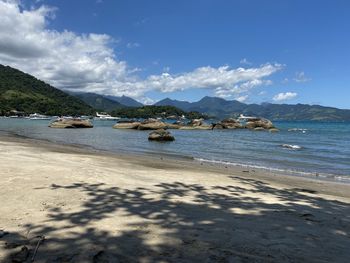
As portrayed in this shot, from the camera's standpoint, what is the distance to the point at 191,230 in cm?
568

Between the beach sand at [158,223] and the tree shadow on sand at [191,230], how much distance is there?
0.01 metres

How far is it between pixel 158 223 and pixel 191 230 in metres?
0.61

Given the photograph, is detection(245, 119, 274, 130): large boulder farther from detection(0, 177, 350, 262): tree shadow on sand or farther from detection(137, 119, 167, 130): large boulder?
detection(0, 177, 350, 262): tree shadow on sand

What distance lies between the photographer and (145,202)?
7.59 meters

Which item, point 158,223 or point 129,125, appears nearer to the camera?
point 158,223

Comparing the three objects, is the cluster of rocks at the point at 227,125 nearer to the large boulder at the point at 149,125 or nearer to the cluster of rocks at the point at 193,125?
the cluster of rocks at the point at 193,125

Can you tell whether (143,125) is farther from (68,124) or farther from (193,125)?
(193,125)

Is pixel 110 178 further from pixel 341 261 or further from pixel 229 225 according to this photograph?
pixel 341 261

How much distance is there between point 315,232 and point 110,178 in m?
6.09

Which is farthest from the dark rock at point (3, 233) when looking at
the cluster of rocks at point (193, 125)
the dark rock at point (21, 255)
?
the cluster of rocks at point (193, 125)

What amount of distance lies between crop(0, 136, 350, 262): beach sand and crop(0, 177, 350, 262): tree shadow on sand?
0.04ft

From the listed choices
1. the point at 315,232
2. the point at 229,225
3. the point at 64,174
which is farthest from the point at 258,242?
the point at 64,174

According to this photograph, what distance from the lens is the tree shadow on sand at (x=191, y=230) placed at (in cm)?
471

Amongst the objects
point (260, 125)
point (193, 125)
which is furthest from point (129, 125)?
point (260, 125)
